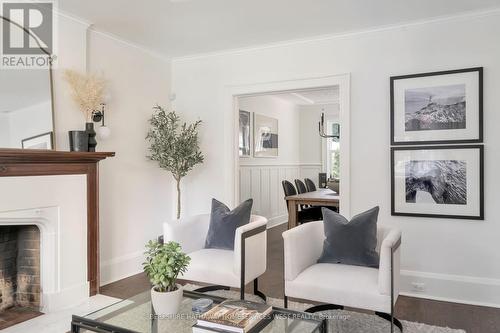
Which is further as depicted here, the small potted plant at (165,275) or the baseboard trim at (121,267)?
the baseboard trim at (121,267)

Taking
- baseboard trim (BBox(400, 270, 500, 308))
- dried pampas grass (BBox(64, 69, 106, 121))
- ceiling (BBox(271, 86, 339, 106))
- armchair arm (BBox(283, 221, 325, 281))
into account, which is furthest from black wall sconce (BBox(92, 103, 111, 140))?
ceiling (BBox(271, 86, 339, 106))

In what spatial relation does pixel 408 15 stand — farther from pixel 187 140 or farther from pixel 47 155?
pixel 47 155

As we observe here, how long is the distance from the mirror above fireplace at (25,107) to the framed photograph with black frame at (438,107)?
3134 mm

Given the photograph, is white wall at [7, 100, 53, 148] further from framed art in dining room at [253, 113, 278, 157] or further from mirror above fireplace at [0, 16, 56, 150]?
framed art in dining room at [253, 113, 278, 157]

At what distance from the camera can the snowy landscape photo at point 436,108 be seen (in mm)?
3322

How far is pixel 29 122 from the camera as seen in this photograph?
2.98 metres

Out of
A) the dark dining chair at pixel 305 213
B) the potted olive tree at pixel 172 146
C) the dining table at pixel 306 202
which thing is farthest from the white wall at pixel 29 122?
the dark dining chair at pixel 305 213

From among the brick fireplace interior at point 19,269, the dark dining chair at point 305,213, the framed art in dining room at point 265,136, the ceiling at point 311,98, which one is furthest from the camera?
the ceiling at point 311,98

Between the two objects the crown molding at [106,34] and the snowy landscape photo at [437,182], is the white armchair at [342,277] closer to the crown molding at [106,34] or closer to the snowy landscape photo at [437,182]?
the snowy landscape photo at [437,182]

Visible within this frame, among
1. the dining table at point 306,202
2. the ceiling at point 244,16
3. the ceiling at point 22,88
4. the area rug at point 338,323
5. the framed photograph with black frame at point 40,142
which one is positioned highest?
the ceiling at point 244,16

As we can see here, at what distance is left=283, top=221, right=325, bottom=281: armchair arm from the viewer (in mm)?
2559

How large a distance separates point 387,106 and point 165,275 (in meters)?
2.72

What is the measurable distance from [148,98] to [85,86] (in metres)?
1.11
